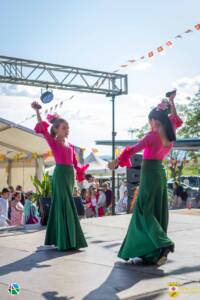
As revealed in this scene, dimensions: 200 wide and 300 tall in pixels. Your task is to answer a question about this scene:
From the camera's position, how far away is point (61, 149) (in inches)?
227

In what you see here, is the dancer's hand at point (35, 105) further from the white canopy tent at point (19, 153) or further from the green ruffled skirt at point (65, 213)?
the white canopy tent at point (19, 153)

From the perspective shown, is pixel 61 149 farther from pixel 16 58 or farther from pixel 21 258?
pixel 16 58

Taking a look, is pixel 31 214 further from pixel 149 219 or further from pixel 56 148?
pixel 149 219

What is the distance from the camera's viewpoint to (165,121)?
4988 millimetres

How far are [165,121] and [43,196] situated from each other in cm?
447

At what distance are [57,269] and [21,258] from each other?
28.0 inches

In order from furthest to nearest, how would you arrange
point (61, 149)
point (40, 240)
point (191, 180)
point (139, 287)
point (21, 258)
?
point (191, 180) → point (40, 240) → point (61, 149) → point (21, 258) → point (139, 287)

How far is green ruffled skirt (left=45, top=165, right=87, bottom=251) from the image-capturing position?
18.8 ft

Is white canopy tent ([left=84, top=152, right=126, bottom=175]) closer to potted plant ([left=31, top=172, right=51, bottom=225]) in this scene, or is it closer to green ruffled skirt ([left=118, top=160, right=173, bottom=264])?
potted plant ([left=31, top=172, right=51, bottom=225])

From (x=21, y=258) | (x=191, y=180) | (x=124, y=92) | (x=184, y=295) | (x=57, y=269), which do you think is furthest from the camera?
(x=191, y=180)

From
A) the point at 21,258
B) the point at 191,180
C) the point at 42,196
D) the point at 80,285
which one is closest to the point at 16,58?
the point at 42,196

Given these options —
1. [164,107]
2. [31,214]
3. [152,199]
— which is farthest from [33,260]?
[31,214]

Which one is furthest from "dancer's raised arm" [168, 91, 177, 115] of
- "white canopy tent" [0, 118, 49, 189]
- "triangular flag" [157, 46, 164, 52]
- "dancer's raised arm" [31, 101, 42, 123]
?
"white canopy tent" [0, 118, 49, 189]

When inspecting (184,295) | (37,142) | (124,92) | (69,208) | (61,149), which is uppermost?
(124,92)
